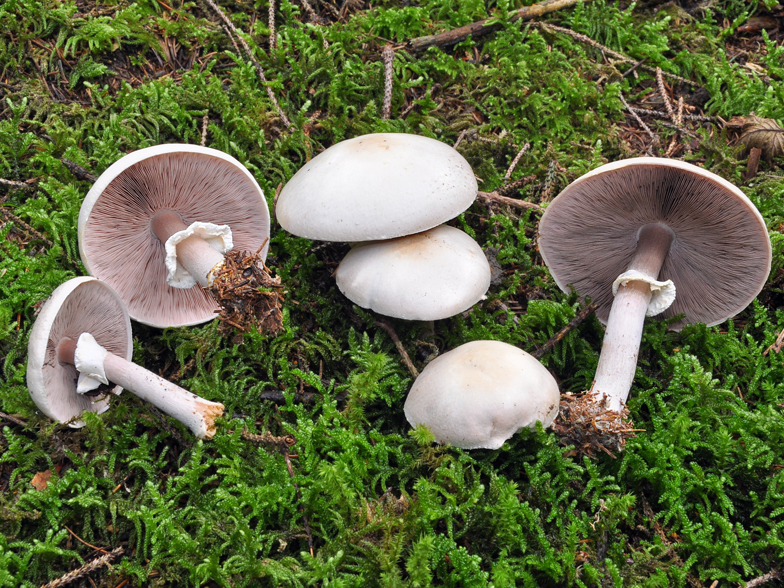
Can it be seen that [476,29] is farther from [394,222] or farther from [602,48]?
[394,222]

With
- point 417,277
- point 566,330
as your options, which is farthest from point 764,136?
point 417,277

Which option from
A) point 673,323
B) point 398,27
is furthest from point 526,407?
point 398,27

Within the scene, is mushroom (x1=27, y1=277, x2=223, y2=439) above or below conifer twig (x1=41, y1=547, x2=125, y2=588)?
above

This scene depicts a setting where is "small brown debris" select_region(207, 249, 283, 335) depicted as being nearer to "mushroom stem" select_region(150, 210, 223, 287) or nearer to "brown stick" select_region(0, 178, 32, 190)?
"mushroom stem" select_region(150, 210, 223, 287)

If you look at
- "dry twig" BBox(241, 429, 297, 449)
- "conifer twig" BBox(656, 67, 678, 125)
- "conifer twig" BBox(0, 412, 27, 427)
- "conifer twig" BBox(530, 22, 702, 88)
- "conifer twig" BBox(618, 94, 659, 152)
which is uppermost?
"conifer twig" BBox(530, 22, 702, 88)

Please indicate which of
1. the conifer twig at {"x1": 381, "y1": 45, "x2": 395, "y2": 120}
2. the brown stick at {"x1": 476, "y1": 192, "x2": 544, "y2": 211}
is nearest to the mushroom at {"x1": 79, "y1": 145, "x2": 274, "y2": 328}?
the conifer twig at {"x1": 381, "y1": 45, "x2": 395, "y2": 120}

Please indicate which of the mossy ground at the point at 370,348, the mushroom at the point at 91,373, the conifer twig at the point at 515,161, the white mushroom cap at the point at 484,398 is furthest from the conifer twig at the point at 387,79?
the mushroom at the point at 91,373
